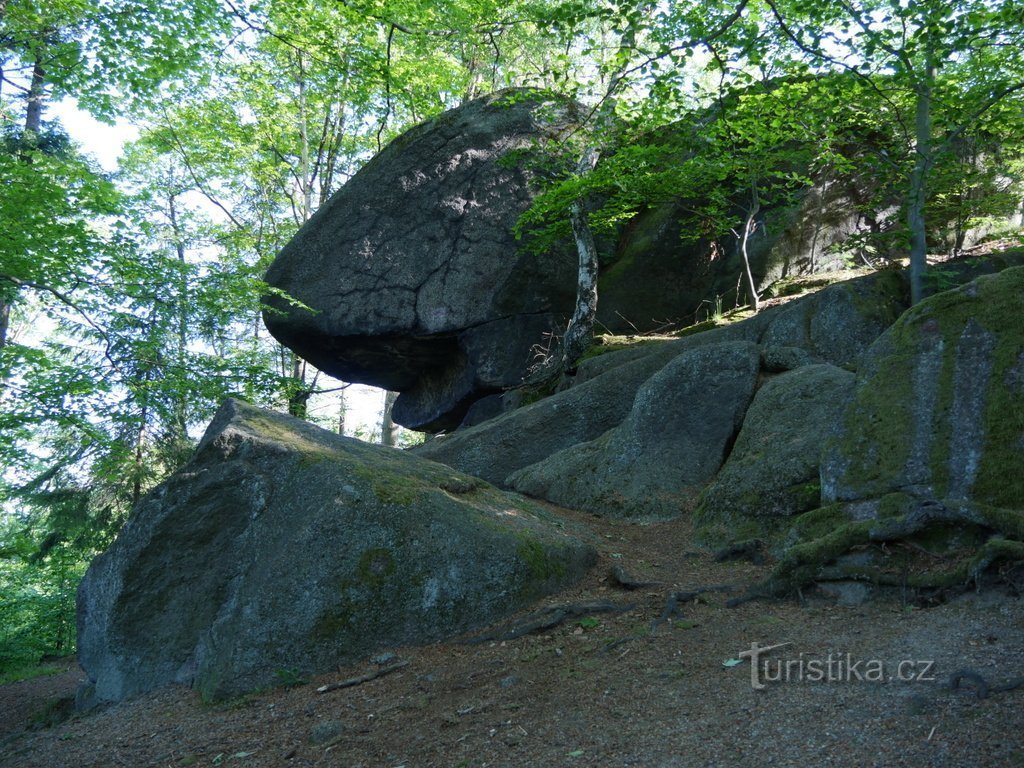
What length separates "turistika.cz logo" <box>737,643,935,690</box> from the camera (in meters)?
3.99

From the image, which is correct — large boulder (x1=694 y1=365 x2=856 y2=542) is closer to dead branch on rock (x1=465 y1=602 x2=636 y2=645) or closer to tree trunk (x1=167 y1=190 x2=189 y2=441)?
dead branch on rock (x1=465 y1=602 x2=636 y2=645)

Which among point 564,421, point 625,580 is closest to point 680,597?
point 625,580

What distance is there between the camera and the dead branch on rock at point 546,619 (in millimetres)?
5922

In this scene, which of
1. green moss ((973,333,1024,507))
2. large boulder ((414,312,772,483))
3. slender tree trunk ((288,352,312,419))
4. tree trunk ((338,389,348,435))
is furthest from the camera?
tree trunk ((338,389,348,435))

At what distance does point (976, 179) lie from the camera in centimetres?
1204

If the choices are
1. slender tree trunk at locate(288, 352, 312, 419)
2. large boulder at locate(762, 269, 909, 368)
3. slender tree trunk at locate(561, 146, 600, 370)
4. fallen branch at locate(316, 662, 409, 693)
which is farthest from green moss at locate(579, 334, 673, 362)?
fallen branch at locate(316, 662, 409, 693)

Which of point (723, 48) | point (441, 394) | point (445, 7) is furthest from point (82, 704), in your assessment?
point (445, 7)

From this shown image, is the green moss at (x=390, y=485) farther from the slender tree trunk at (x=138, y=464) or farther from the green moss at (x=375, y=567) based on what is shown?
the slender tree trunk at (x=138, y=464)

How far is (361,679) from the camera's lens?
5.65 metres

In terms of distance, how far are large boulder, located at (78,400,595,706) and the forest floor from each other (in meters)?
0.25

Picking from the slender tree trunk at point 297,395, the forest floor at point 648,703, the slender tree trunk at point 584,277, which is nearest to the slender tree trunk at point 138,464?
the slender tree trunk at point 297,395

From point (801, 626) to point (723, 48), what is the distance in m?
5.04

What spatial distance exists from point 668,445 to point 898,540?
412 centimetres

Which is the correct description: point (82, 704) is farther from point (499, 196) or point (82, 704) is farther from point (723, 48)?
point (499, 196)
